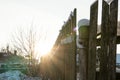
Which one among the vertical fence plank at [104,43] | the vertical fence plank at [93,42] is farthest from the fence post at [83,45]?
the vertical fence plank at [104,43]

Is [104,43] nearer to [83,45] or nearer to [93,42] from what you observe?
[93,42]

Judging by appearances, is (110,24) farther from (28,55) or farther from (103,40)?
(28,55)

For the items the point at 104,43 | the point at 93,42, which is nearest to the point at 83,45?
the point at 93,42

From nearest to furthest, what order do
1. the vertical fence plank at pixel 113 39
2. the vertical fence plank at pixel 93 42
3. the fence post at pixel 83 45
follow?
1. the vertical fence plank at pixel 113 39
2. the vertical fence plank at pixel 93 42
3. the fence post at pixel 83 45

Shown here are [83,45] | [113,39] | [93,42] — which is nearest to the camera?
[113,39]

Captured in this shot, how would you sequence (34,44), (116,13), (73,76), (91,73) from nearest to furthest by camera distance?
(116,13), (91,73), (73,76), (34,44)

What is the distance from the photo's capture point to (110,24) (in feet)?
7.46

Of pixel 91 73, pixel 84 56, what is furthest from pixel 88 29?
pixel 91 73

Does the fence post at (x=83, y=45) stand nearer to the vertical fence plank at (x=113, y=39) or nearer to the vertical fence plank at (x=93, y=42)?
the vertical fence plank at (x=93, y=42)

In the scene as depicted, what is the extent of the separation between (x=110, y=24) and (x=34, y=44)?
965 inches

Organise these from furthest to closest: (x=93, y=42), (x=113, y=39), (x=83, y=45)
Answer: (x=83, y=45), (x=93, y=42), (x=113, y=39)

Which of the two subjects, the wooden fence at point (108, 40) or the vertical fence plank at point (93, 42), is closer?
the wooden fence at point (108, 40)

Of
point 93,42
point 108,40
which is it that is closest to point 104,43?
→ point 108,40

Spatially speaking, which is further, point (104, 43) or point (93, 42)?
point (93, 42)
